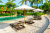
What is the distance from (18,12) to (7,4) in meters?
8.20

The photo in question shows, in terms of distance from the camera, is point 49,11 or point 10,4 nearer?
point 10,4

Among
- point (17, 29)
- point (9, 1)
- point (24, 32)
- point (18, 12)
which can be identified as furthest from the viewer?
point (9, 1)

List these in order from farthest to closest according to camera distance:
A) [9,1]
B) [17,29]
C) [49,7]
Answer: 1. [49,7]
2. [9,1]
3. [17,29]

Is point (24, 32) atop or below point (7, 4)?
below

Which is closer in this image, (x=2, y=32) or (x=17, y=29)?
(x=2, y=32)

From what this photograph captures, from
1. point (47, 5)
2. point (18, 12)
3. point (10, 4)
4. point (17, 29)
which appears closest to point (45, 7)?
point (47, 5)

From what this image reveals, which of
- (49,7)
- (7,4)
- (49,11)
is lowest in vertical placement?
(49,11)

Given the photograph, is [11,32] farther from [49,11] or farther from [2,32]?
[49,11]

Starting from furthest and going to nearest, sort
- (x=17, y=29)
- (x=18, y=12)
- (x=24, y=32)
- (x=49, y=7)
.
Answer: (x=49, y=7), (x=18, y=12), (x=17, y=29), (x=24, y=32)

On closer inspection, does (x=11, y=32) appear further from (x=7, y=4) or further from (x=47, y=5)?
(x=47, y=5)

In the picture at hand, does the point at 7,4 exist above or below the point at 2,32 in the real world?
above

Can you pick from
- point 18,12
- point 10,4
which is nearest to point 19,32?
point 18,12

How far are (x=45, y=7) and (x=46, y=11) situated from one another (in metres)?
2.92

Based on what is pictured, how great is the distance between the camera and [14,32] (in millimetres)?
5898
